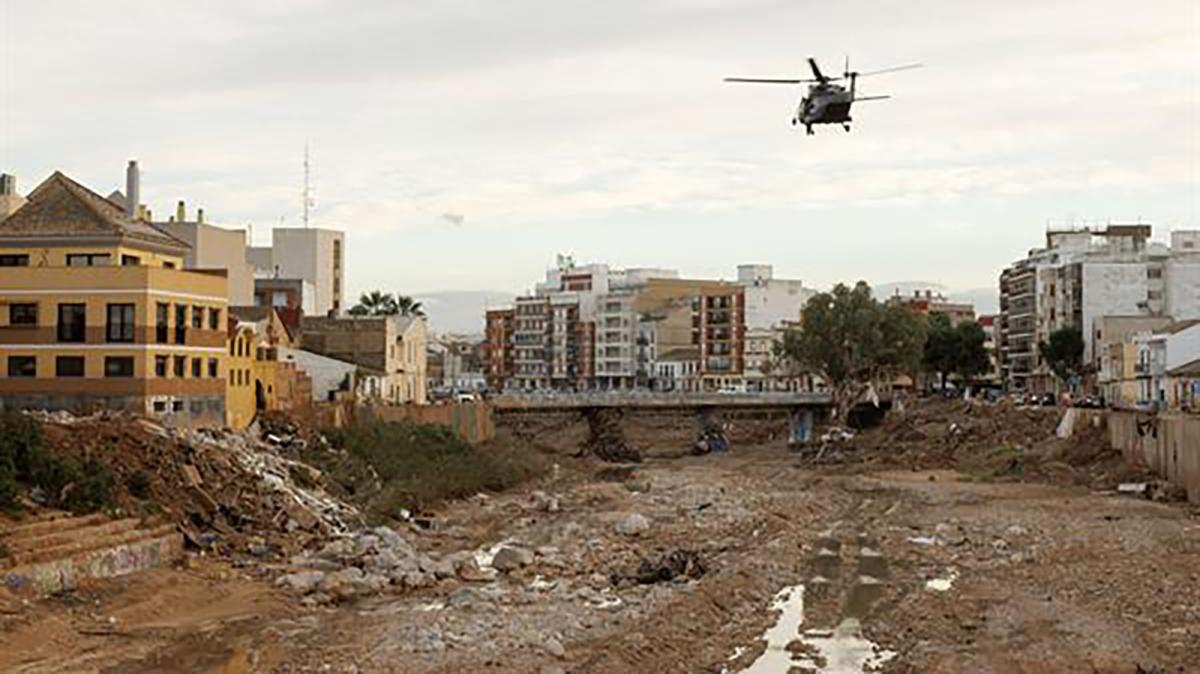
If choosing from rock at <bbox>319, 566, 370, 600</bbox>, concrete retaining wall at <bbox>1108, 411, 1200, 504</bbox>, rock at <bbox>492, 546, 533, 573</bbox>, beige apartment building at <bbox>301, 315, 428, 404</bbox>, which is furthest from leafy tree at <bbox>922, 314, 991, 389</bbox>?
rock at <bbox>319, 566, 370, 600</bbox>

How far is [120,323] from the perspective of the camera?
5525 cm

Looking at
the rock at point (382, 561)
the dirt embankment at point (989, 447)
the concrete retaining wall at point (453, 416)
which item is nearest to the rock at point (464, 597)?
the rock at point (382, 561)

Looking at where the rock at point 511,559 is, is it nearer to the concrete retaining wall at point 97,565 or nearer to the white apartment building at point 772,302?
the concrete retaining wall at point 97,565

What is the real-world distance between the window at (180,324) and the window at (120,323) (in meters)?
2.08

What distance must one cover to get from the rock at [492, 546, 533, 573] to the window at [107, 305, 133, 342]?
714 inches

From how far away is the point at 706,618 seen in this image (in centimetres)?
3544

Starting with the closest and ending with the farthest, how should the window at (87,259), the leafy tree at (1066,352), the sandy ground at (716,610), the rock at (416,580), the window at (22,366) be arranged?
the sandy ground at (716,610), the rock at (416,580), the window at (22,366), the window at (87,259), the leafy tree at (1066,352)

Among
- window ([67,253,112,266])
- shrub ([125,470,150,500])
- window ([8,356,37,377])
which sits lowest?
shrub ([125,470,150,500])

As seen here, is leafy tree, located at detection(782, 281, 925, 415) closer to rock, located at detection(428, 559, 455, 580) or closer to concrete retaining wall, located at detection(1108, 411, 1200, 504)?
concrete retaining wall, located at detection(1108, 411, 1200, 504)

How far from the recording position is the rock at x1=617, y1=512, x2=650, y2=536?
53500mm

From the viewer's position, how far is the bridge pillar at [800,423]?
12162 centimetres

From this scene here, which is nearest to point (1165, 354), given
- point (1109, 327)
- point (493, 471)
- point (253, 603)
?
point (1109, 327)

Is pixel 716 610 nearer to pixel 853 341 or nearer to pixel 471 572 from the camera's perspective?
pixel 471 572

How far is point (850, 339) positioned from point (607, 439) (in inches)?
872
